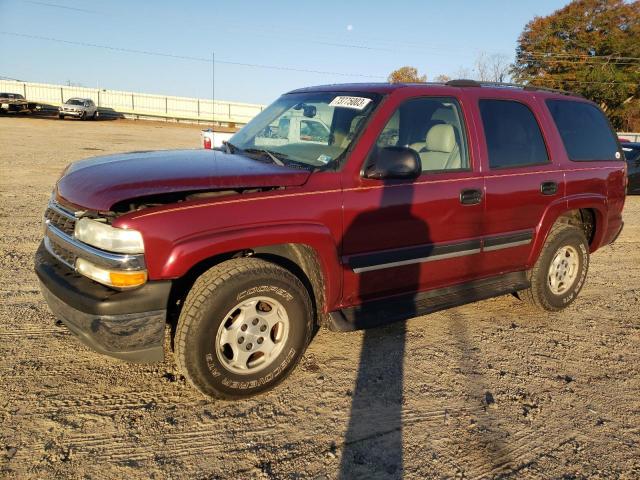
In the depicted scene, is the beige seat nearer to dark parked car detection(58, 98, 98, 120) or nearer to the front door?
the front door

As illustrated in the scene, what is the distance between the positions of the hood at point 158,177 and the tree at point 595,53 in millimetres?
45459

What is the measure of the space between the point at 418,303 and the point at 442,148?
1.22 meters

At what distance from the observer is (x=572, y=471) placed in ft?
8.51

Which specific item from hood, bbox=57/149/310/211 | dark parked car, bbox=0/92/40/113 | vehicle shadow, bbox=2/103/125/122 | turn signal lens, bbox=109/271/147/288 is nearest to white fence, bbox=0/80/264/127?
vehicle shadow, bbox=2/103/125/122

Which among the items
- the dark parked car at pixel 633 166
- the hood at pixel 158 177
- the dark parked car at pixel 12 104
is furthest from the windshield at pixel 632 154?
the dark parked car at pixel 12 104

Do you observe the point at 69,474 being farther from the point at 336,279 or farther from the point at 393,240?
the point at 393,240

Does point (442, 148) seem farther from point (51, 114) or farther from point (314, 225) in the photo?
point (51, 114)

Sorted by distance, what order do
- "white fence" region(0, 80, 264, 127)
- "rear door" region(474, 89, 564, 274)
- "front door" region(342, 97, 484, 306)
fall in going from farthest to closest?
"white fence" region(0, 80, 264, 127), "rear door" region(474, 89, 564, 274), "front door" region(342, 97, 484, 306)

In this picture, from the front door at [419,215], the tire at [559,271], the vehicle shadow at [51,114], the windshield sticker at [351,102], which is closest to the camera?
the front door at [419,215]

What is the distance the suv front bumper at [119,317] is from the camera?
263cm

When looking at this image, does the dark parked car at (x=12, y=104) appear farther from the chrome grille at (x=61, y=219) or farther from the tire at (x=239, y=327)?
the tire at (x=239, y=327)

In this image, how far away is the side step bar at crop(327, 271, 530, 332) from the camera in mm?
3387

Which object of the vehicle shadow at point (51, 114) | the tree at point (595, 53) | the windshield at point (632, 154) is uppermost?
the tree at point (595, 53)

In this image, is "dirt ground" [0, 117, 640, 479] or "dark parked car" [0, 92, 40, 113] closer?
"dirt ground" [0, 117, 640, 479]
